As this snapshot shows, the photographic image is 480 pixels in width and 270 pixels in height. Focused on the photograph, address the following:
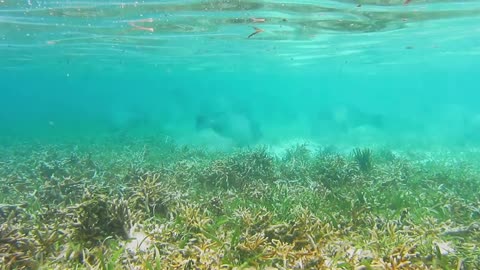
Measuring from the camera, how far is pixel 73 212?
6.11 m

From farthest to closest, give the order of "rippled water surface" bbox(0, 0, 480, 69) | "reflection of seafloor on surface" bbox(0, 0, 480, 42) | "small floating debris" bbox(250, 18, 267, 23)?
"small floating debris" bbox(250, 18, 267, 23) < "rippled water surface" bbox(0, 0, 480, 69) < "reflection of seafloor on surface" bbox(0, 0, 480, 42)

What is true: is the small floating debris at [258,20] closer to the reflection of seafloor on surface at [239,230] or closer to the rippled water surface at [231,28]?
the rippled water surface at [231,28]

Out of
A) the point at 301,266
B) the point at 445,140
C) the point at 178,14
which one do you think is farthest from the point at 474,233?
the point at 445,140

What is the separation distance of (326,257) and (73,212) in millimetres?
4378

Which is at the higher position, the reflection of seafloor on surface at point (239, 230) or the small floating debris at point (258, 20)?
the small floating debris at point (258, 20)

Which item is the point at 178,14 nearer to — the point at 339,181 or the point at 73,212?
the point at 339,181

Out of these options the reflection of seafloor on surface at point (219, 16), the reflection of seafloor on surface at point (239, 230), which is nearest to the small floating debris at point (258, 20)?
the reflection of seafloor on surface at point (219, 16)

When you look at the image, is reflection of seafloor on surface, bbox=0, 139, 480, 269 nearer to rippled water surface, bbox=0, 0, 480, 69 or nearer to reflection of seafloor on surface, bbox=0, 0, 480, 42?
reflection of seafloor on surface, bbox=0, 0, 480, 42

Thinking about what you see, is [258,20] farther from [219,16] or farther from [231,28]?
[219,16]

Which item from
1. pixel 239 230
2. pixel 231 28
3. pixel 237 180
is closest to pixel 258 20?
pixel 231 28

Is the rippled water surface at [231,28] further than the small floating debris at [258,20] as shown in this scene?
No

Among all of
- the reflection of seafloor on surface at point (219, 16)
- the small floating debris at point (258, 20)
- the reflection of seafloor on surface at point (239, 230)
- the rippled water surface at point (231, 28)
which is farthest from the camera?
the small floating debris at point (258, 20)

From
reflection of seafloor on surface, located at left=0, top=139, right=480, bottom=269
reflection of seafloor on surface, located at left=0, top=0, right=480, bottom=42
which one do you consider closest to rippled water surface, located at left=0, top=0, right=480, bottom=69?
reflection of seafloor on surface, located at left=0, top=0, right=480, bottom=42

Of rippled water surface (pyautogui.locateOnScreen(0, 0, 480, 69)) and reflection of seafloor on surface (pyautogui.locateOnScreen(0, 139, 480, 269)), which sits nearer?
reflection of seafloor on surface (pyautogui.locateOnScreen(0, 139, 480, 269))
